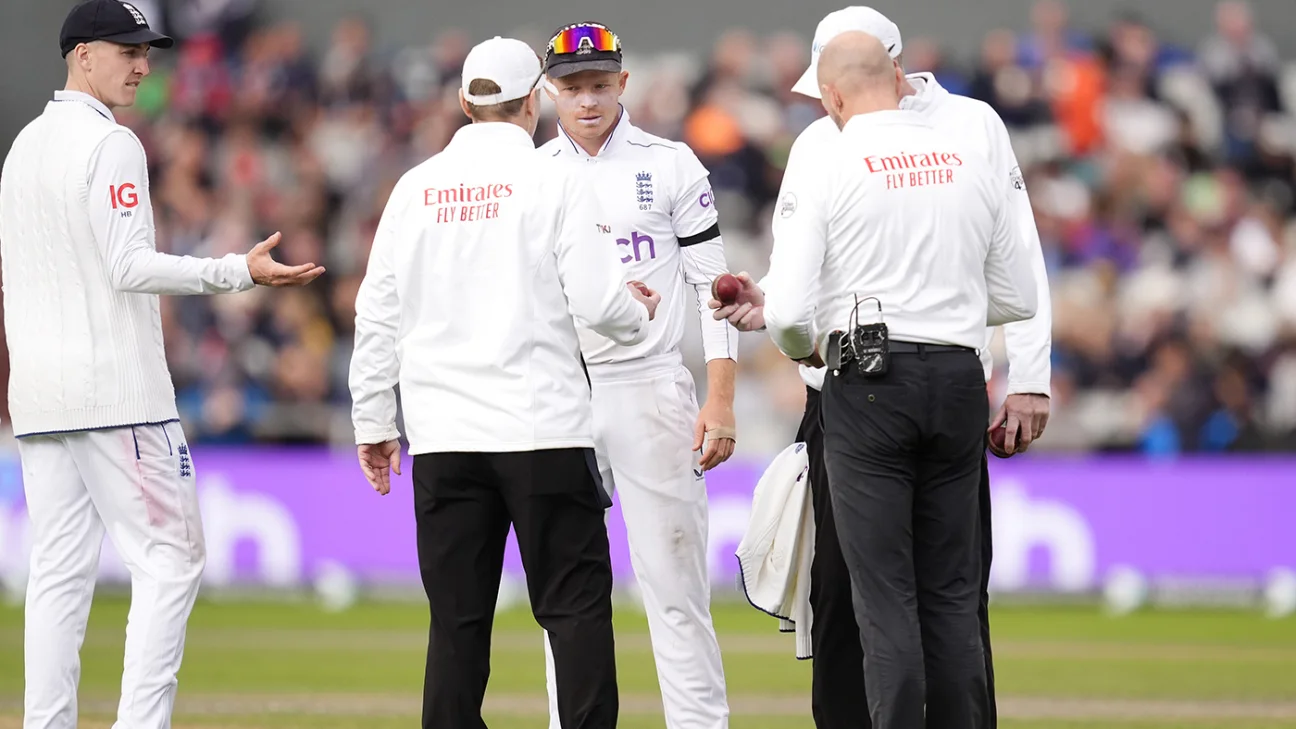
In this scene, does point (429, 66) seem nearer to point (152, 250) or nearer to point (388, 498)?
point (388, 498)

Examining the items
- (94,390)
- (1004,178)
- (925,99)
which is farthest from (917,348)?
(94,390)

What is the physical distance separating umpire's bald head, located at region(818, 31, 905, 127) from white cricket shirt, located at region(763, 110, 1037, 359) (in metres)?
0.08

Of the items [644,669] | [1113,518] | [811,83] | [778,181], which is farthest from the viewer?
[778,181]

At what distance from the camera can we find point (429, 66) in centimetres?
2125

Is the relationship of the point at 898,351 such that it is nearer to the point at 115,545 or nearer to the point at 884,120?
the point at 884,120

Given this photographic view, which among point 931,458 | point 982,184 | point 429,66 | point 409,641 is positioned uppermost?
point 429,66

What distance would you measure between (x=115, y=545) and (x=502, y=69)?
2.29 m

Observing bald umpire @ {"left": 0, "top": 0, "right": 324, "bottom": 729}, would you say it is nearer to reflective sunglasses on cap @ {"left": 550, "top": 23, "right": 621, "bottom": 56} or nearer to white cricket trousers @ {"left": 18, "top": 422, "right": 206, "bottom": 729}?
white cricket trousers @ {"left": 18, "top": 422, "right": 206, "bottom": 729}

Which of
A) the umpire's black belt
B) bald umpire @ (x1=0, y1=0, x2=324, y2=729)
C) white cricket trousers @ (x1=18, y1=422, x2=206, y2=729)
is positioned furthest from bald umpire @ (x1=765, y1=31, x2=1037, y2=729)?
white cricket trousers @ (x1=18, y1=422, x2=206, y2=729)

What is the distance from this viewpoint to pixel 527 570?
6.74 meters

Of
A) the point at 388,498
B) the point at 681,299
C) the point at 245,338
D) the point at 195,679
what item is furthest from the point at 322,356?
the point at 681,299

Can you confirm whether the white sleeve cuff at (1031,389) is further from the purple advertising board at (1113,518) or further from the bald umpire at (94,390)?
the purple advertising board at (1113,518)

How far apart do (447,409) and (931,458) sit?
5.52ft

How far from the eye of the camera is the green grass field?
10.1m
